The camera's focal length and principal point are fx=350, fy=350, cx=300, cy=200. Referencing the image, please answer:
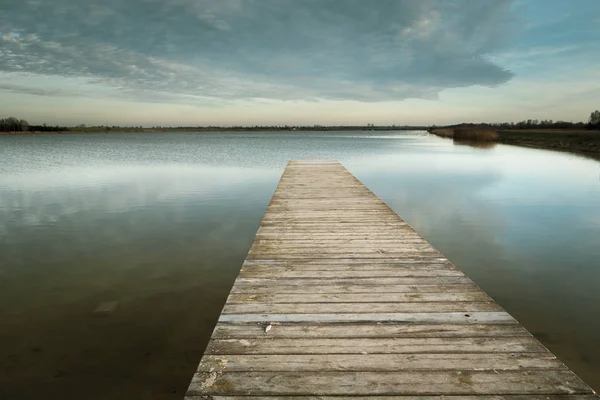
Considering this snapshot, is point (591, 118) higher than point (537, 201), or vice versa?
point (591, 118)

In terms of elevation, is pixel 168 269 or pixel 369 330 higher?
pixel 369 330

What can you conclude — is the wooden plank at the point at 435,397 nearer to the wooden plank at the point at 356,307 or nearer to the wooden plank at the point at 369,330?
the wooden plank at the point at 369,330

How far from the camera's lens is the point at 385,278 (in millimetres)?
4008

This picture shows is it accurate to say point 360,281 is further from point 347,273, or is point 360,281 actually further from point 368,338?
point 368,338

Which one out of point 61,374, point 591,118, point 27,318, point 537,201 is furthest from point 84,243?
point 591,118

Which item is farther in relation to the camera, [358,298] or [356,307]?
[358,298]

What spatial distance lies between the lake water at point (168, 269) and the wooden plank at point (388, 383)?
1297mm

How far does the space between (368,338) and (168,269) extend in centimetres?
436

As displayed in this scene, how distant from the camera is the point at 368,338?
282 centimetres

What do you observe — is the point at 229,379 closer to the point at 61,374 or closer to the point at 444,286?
the point at 61,374

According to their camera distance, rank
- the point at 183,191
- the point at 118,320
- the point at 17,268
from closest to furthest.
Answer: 1. the point at 118,320
2. the point at 17,268
3. the point at 183,191

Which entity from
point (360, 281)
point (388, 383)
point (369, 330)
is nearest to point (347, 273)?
point (360, 281)

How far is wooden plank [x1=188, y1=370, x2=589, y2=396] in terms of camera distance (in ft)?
7.39

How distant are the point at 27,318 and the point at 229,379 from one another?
144 inches
